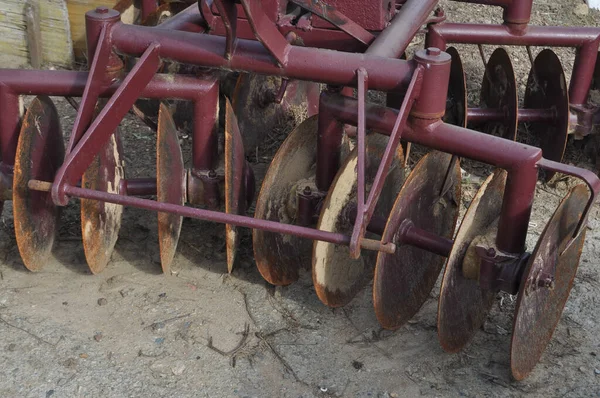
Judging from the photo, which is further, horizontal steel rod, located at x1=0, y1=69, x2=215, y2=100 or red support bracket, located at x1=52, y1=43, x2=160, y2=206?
horizontal steel rod, located at x1=0, y1=69, x2=215, y2=100

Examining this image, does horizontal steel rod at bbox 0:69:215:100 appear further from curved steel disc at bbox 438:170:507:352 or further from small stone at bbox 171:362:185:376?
curved steel disc at bbox 438:170:507:352

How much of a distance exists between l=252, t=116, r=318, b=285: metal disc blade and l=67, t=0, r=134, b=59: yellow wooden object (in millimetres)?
2096

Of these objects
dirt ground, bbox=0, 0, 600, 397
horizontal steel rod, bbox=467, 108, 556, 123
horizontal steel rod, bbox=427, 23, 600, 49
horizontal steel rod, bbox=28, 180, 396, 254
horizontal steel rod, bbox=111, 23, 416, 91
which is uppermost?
horizontal steel rod, bbox=111, 23, 416, 91

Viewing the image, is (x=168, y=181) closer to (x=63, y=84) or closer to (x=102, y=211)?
(x=102, y=211)

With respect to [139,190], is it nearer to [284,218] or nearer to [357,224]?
[284,218]

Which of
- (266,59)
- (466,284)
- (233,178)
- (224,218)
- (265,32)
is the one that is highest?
(265,32)

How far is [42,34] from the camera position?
518 cm

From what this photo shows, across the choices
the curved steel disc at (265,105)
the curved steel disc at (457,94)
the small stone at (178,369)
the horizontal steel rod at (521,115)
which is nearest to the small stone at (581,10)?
the horizontal steel rod at (521,115)

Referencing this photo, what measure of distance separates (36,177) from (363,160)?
126 cm

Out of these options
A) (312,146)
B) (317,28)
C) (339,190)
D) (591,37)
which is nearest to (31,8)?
(317,28)

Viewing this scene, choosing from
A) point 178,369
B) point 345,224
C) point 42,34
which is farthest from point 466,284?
point 42,34

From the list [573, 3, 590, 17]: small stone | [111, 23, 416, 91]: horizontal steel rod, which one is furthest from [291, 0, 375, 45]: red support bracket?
[573, 3, 590, 17]: small stone

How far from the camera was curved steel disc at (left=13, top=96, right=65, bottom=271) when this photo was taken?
317 cm

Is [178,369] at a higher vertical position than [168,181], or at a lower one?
lower
